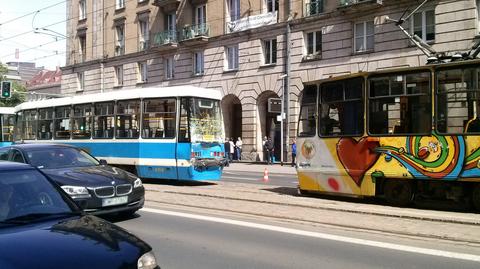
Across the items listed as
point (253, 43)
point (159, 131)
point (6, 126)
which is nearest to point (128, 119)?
point (159, 131)

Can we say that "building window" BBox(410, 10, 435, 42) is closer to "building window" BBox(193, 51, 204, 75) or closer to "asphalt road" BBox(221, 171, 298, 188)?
"asphalt road" BBox(221, 171, 298, 188)

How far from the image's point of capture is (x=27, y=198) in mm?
4969

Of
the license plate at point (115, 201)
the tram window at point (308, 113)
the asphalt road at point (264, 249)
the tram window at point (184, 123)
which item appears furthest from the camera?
the tram window at point (184, 123)

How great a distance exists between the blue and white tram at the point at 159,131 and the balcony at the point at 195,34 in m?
19.3

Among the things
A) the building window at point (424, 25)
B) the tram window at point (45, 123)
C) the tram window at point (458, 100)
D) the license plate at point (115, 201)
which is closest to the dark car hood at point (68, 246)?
the license plate at point (115, 201)

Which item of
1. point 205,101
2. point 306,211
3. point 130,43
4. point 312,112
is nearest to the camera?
point 306,211

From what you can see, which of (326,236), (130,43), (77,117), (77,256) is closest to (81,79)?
(130,43)

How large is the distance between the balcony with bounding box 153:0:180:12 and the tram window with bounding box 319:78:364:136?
95.3ft

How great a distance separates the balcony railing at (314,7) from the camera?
105ft

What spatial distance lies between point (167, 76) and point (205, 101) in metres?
25.5

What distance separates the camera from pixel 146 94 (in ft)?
56.9

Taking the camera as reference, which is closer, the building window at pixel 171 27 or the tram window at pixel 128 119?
the tram window at pixel 128 119

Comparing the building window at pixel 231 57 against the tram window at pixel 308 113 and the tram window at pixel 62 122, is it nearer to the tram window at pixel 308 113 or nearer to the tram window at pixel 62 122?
the tram window at pixel 62 122

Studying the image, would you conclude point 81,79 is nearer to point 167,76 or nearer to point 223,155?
point 167,76
